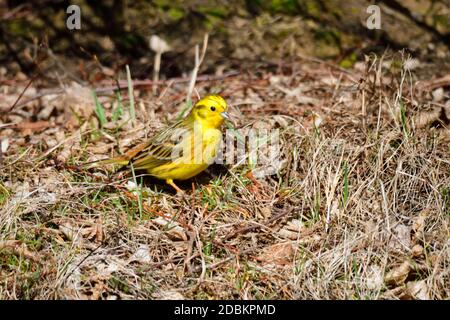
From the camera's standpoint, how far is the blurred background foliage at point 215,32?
7.14 metres

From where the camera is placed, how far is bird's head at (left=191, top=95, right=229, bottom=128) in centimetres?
511

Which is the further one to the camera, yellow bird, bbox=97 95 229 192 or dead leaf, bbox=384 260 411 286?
yellow bird, bbox=97 95 229 192


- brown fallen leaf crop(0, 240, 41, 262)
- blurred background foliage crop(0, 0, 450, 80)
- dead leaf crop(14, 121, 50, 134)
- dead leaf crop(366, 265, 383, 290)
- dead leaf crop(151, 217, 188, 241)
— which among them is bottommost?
dead leaf crop(14, 121, 50, 134)

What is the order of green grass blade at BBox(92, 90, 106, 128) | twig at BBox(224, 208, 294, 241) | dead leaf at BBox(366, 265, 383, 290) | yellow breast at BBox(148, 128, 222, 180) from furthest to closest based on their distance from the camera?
1. green grass blade at BBox(92, 90, 106, 128)
2. yellow breast at BBox(148, 128, 222, 180)
3. twig at BBox(224, 208, 294, 241)
4. dead leaf at BBox(366, 265, 383, 290)

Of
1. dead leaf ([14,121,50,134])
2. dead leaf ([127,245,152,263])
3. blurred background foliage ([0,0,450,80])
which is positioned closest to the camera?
dead leaf ([127,245,152,263])

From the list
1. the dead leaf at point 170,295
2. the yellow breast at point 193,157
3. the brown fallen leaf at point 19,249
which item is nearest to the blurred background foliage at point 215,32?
the yellow breast at point 193,157

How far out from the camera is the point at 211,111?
514 cm

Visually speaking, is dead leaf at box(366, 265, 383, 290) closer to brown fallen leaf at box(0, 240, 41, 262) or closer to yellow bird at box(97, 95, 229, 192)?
yellow bird at box(97, 95, 229, 192)

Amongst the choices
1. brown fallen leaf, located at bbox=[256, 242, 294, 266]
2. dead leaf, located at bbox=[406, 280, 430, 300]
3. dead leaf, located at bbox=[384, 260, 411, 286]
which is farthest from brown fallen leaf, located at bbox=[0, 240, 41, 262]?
dead leaf, located at bbox=[406, 280, 430, 300]

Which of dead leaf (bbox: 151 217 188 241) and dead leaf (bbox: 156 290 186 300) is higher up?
dead leaf (bbox: 151 217 188 241)

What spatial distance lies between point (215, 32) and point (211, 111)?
239cm
